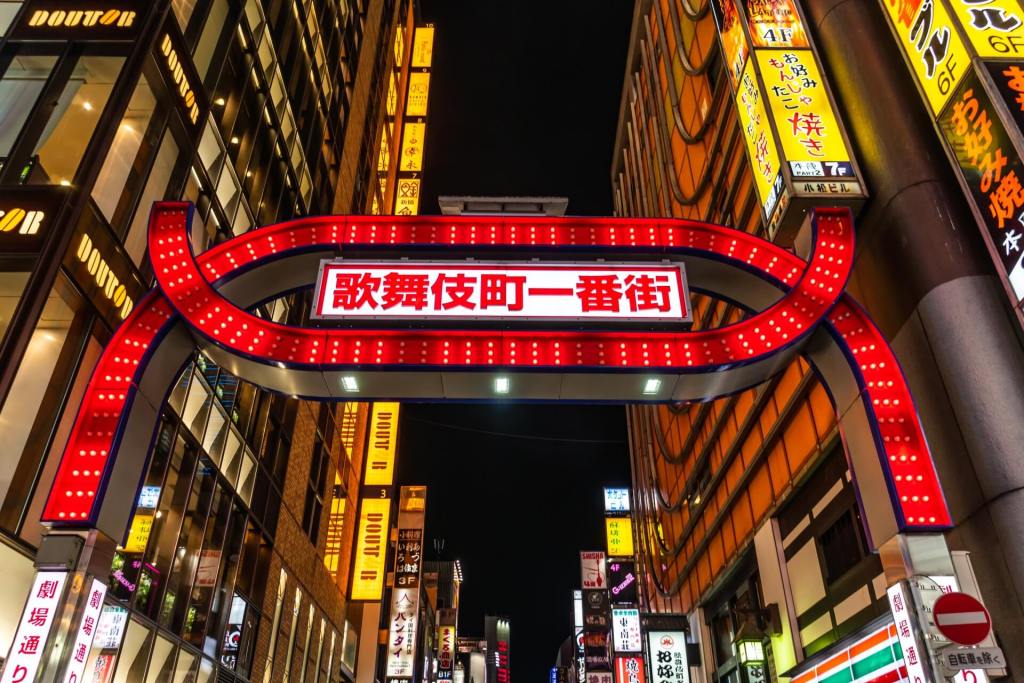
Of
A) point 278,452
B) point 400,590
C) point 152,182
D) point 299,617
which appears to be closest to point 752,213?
point 152,182

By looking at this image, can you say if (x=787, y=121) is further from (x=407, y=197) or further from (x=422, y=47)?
(x=422, y=47)

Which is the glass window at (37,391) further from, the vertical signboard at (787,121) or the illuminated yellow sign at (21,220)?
the vertical signboard at (787,121)

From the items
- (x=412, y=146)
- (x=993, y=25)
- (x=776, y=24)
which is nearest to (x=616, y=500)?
(x=412, y=146)

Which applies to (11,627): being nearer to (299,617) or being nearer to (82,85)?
(82,85)

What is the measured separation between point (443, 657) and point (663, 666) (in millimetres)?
58417

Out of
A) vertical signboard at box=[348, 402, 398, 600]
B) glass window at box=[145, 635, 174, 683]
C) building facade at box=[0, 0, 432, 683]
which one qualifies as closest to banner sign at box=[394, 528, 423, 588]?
vertical signboard at box=[348, 402, 398, 600]

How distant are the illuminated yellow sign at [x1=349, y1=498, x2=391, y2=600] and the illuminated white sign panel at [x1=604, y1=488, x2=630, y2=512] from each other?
16.6m

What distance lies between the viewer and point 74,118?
13.4 m

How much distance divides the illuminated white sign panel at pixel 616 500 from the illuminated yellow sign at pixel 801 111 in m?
35.8

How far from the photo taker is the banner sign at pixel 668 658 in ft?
89.3

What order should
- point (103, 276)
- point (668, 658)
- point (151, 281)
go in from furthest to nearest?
point (668, 658), point (151, 281), point (103, 276)

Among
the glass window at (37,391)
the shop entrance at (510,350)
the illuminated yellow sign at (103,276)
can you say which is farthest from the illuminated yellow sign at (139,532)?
the shop entrance at (510,350)

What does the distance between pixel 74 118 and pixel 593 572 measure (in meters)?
44.6

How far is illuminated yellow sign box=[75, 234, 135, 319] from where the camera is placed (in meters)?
12.7
